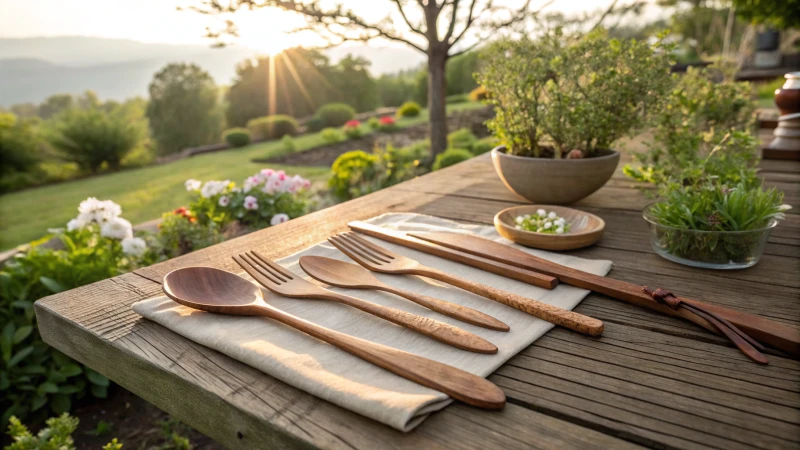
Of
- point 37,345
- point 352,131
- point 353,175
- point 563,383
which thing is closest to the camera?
point 563,383

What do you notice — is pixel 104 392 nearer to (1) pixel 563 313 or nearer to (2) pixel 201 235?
(2) pixel 201 235

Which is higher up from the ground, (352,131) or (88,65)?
(88,65)

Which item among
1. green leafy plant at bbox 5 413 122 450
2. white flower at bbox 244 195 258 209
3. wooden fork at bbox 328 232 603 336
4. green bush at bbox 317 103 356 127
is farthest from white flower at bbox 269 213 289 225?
green bush at bbox 317 103 356 127

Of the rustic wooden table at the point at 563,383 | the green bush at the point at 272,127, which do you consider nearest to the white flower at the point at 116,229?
the rustic wooden table at the point at 563,383

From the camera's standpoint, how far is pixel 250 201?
318 centimetres

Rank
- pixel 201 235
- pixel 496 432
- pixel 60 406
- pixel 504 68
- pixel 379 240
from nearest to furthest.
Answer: pixel 496 432
pixel 379 240
pixel 504 68
pixel 60 406
pixel 201 235

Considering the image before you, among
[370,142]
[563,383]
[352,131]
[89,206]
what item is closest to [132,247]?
[89,206]

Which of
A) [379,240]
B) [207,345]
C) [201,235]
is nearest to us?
[207,345]

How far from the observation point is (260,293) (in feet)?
2.74

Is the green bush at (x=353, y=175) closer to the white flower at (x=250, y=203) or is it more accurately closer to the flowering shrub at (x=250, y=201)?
the flowering shrub at (x=250, y=201)

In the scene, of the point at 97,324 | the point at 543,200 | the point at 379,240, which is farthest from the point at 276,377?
the point at 543,200

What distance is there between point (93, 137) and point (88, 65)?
16076 mm

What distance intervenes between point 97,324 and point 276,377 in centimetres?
38

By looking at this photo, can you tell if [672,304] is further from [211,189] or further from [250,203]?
[211,189]
